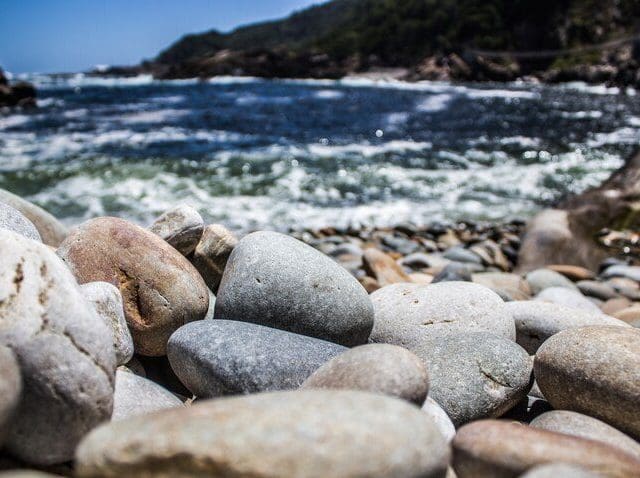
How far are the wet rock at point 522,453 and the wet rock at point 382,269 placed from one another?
10.3 ft

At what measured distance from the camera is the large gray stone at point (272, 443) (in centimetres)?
115

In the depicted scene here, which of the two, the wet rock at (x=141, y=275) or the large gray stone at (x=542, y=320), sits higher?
the wet rock at (x=141, y=275)

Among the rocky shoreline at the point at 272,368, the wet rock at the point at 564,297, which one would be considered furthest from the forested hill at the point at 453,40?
the rocky shoreline at the point at 272,368

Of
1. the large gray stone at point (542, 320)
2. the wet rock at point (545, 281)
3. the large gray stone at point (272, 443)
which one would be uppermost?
the large gray stone at point (272, 443)

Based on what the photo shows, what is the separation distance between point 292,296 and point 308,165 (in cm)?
1029

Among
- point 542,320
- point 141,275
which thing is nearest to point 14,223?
point 141,275

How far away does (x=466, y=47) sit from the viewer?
254ft

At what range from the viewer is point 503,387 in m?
2.20

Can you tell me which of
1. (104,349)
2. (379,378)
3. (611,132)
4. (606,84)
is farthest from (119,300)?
(606,84)

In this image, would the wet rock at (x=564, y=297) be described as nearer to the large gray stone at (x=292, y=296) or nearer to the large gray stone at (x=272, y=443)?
the large gray stone at (x=292, y=296)

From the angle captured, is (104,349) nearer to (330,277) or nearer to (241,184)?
(330,277)

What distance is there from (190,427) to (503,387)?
1408 mm

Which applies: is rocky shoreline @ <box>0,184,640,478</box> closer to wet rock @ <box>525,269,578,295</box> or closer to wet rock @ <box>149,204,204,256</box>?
wet rock @ <box>149,204,204,256</box>

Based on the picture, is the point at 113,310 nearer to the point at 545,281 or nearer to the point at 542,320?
the point at 542,320
